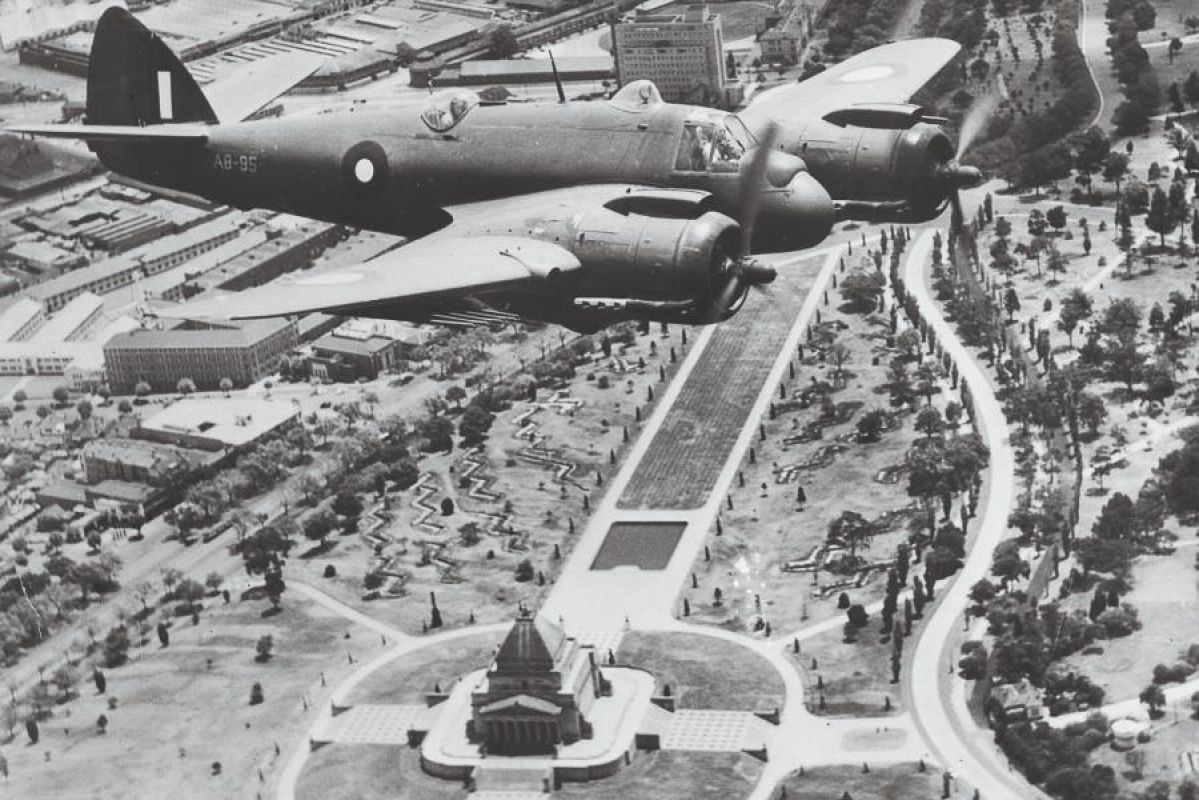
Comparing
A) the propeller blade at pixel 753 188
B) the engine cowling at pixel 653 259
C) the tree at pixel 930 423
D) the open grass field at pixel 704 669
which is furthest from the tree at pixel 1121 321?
the engine cowling at pixel 653 259

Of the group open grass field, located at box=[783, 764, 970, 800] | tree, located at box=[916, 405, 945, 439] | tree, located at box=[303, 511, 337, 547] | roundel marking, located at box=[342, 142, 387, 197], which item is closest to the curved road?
open grass field, located at box=[783, 764, 970, 800]

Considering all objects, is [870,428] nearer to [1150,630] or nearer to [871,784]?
[1150,630]

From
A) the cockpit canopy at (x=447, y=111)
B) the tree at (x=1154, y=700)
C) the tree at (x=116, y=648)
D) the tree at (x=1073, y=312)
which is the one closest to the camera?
the cockpit canopy at (x=447, y=111)

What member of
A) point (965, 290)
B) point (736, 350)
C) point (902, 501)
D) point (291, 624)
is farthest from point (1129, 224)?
point (291, 624)

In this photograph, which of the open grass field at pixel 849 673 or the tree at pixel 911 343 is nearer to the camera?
the open grass field at pixel 849 673

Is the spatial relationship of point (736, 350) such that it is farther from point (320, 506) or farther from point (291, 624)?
point (291, 624)

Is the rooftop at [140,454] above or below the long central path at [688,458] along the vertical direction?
below

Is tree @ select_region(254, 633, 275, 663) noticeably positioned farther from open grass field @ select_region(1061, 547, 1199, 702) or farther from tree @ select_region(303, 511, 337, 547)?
open grass field @ select_region(1061, 547, 1199, 702)

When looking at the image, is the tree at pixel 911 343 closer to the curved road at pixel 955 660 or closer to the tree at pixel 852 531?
the curved road at pixel 955 660

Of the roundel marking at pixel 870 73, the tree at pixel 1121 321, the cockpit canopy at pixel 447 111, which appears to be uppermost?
the cockpit canopy at pixel 447 111
